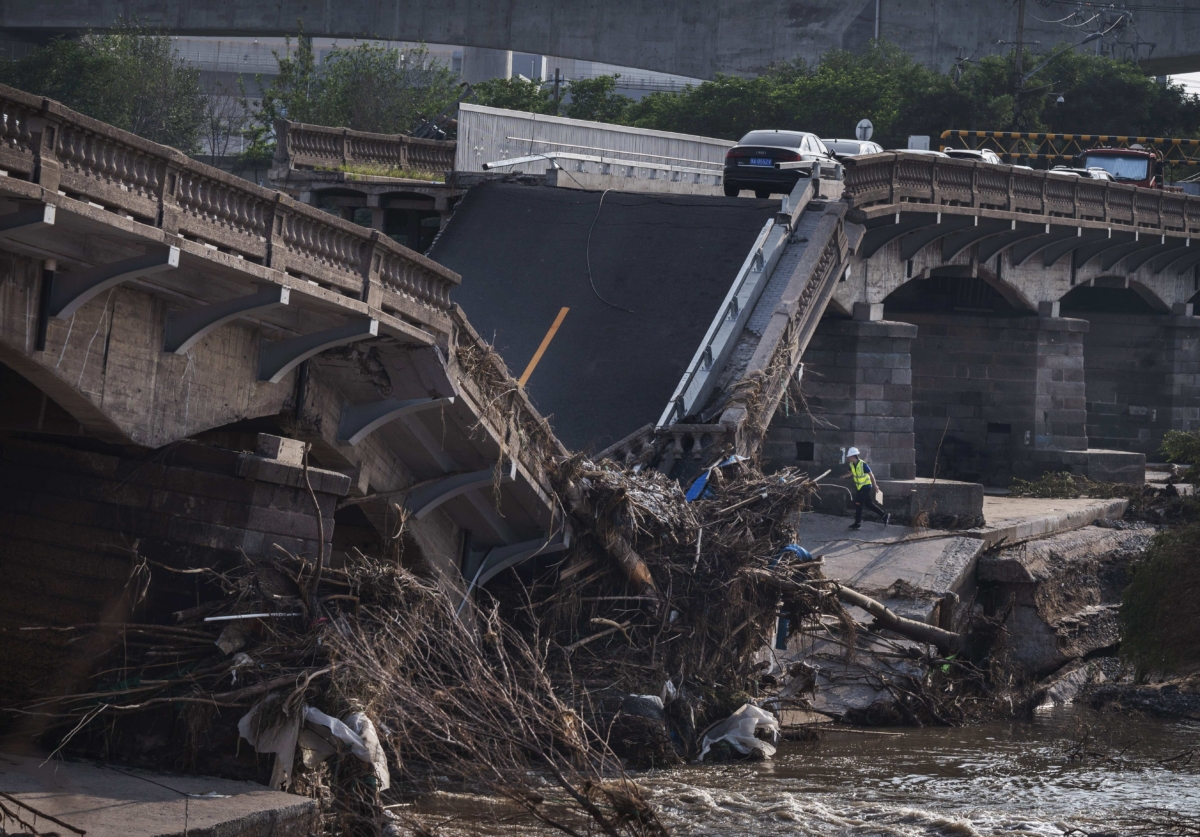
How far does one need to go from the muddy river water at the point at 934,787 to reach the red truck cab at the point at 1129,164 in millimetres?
30854

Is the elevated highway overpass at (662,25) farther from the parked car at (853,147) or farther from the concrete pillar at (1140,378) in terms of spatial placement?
the parked car at (853,147)

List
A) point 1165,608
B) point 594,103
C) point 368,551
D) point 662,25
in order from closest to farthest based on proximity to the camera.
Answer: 1. point 368,551
2. point 1165,608
3. point 594,103
4. point 662,25

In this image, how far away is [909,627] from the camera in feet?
66.0

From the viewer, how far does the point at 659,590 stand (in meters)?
16.4

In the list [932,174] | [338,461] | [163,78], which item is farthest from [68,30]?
[338,461]

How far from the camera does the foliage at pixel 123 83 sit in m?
51.4

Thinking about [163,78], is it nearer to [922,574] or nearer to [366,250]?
[922,574]

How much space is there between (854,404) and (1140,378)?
63.8 feet

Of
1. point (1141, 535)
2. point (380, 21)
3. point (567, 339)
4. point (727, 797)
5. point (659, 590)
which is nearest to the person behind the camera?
point (727, 797)

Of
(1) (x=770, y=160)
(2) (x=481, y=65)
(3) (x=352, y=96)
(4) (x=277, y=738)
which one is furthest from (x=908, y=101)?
(4) (x=277, y=738)

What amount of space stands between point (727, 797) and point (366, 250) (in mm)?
6083

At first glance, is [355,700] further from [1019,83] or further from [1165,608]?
[1019,83]

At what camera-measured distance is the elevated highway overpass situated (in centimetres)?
6328

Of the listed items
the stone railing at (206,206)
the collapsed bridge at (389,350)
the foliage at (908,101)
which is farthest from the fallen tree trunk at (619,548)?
the foliage at (908,101)
